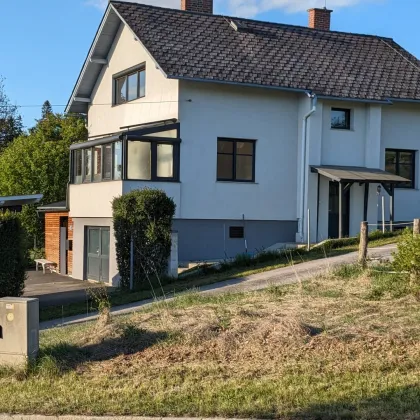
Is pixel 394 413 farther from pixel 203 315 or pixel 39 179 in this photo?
pixel 39 179

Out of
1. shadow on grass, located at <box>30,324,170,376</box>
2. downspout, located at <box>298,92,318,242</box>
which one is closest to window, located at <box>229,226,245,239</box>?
downspout, located at <box>298,92,318,242</box>

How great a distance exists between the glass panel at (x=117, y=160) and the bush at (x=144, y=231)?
328 centimetres

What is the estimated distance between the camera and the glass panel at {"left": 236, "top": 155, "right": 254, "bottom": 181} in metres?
25.4

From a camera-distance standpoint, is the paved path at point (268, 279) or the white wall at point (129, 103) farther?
the white wall at point (129, 103)

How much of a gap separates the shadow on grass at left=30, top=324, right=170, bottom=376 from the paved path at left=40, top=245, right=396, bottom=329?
5275mm

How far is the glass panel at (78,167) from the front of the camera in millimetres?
27125

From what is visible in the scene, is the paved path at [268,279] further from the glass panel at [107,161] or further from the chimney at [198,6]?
the chimney at [198,6]

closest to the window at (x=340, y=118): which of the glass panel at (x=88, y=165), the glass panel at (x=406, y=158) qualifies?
the glass panel at (x=406, y=158)

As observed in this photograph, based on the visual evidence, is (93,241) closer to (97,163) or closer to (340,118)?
(97,163)

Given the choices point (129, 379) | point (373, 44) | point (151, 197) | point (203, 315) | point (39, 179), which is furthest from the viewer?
point (39, 179)

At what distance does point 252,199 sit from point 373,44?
9.21 meters

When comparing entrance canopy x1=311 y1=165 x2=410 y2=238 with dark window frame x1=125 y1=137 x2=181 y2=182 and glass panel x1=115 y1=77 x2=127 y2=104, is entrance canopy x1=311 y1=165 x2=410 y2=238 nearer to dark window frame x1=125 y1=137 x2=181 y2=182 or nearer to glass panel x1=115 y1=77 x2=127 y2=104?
dark window frame x1=125 y1=137 x2=181 y2=182

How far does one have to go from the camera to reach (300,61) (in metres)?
26.8

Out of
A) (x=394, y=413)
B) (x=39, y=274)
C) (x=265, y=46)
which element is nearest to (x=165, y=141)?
(x=265, y=46)
